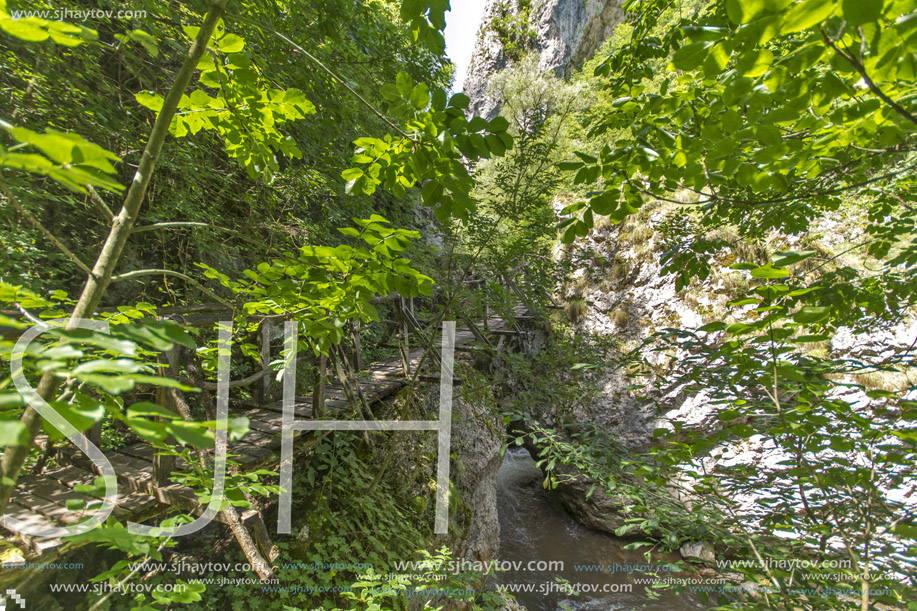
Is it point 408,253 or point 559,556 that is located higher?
point 408,253

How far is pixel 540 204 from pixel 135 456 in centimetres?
380

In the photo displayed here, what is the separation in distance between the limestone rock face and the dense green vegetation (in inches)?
628

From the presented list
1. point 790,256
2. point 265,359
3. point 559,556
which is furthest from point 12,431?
point 559,556

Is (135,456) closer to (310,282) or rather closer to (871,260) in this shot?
(310,282)

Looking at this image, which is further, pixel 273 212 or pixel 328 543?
pixel 273 212

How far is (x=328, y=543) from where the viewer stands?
2.37 m

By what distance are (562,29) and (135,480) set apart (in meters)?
22.7

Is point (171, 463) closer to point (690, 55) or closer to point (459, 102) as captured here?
point (459, 102)

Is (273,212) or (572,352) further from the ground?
(273,212)

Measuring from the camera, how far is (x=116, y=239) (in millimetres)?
631

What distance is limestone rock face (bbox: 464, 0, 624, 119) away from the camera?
16500mm

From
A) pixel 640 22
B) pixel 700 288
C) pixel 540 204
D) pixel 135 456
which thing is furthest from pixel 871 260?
pixel 135 456

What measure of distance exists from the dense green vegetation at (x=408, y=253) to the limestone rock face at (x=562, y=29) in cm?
1595

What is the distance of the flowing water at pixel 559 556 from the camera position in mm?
4590
